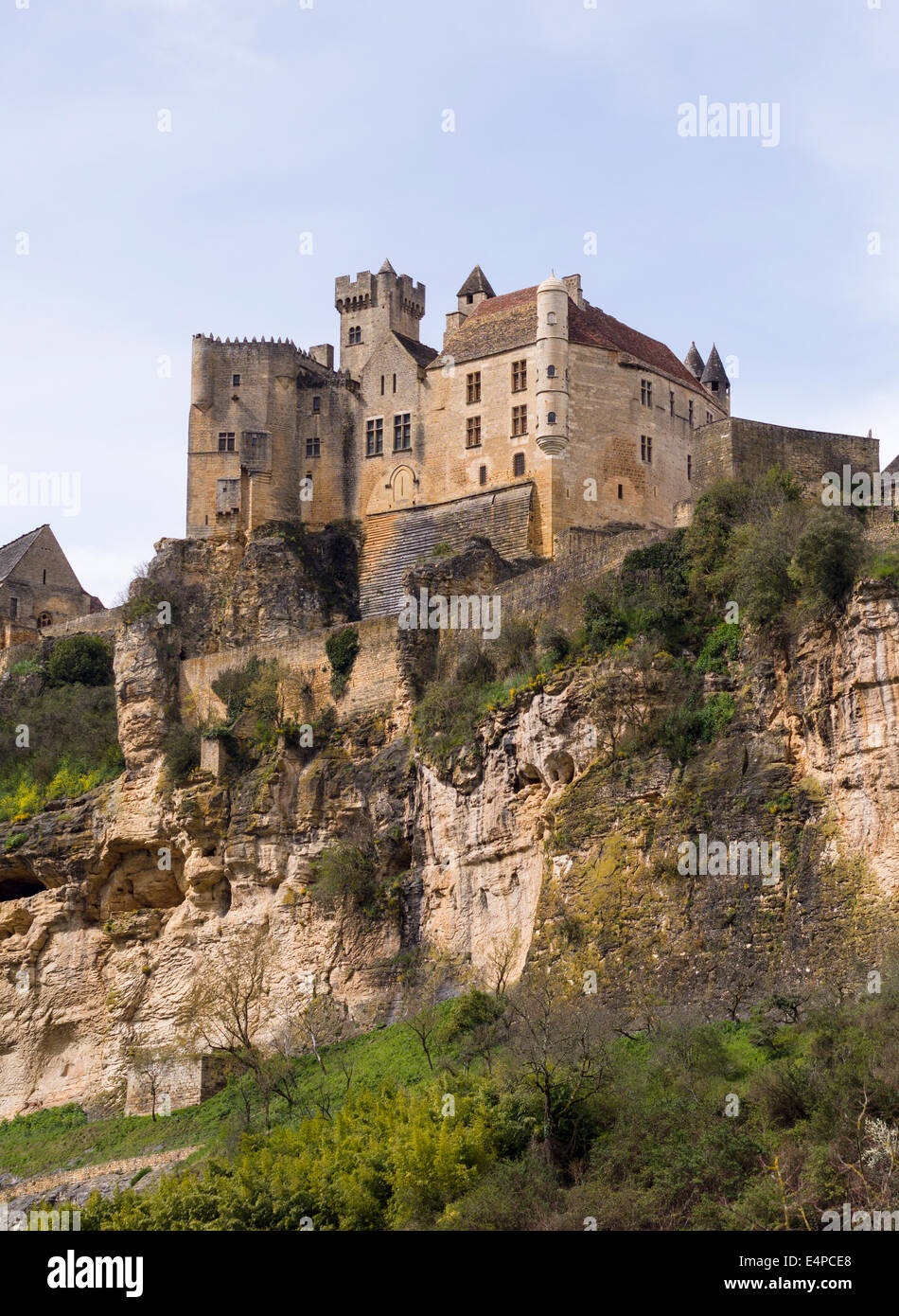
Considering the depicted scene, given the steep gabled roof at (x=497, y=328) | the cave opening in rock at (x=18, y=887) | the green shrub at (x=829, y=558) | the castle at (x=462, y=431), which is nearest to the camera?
the green shrub at (x=829, y=558)

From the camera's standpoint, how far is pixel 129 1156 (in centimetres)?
4075

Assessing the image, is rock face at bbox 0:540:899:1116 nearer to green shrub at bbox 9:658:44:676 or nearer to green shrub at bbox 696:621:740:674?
green shrub at bbox 696:621:740:674

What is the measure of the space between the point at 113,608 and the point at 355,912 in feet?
64.2

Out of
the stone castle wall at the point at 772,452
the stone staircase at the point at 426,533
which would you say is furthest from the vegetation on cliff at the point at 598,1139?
the stone staircase at the point at 426,533

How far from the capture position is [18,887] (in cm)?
5197

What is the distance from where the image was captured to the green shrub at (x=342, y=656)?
1857 inches

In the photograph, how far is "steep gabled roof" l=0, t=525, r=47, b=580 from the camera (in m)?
69.0

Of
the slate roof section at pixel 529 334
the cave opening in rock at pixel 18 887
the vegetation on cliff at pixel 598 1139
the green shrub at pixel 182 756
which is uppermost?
the slate roof section at pixel 529 334

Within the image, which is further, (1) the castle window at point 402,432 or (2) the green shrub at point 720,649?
(1) the castle window at point 402,432

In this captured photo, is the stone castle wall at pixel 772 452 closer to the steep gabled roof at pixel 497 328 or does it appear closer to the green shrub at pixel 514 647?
the green shrub at pixel 514 647

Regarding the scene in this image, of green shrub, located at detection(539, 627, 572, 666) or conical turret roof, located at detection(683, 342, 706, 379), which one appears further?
conical turret roof, located at detection(683, 342, 706, 379)

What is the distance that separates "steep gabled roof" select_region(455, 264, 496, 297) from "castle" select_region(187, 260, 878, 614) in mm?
52

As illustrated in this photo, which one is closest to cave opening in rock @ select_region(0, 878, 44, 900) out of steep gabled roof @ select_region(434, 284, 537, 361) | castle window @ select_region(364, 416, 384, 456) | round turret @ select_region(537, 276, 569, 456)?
castle window @ select_region(364, 416, 384, 456)
